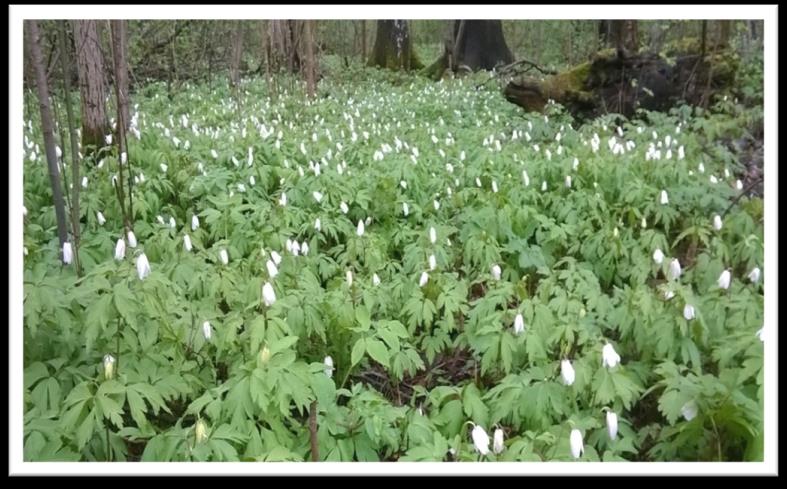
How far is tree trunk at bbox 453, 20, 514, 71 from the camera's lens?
42.1 ft

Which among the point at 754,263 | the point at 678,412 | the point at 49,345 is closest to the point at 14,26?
the point at 49,345

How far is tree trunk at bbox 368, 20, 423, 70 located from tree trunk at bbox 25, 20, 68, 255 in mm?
12098

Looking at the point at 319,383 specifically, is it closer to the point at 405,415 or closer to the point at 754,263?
the point at 405,415

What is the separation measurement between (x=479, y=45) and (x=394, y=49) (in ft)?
8.02

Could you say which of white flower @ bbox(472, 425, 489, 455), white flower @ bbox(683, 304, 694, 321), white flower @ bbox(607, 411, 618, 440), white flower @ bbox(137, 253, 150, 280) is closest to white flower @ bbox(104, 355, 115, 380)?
white flower @ bbox(137, 253, 150, 280)

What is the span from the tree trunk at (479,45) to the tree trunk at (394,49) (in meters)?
1.64

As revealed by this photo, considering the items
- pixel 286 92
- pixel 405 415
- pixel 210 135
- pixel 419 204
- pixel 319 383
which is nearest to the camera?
pixel 319 383

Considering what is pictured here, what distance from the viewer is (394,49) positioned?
1452cm

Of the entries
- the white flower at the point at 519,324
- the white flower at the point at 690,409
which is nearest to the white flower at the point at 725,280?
the white flower at the point at 690,409

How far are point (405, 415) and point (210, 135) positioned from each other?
16.1 feet

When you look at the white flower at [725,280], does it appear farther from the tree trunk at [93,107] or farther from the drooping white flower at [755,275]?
the tree trunk at [93,107]

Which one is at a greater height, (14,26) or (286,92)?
(286,92)

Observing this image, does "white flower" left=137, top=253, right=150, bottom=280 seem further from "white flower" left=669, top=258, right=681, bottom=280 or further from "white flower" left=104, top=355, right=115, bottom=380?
"white flower" left=669, top=258, right=681, bottom=280

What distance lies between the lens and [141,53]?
11359 millimetres
